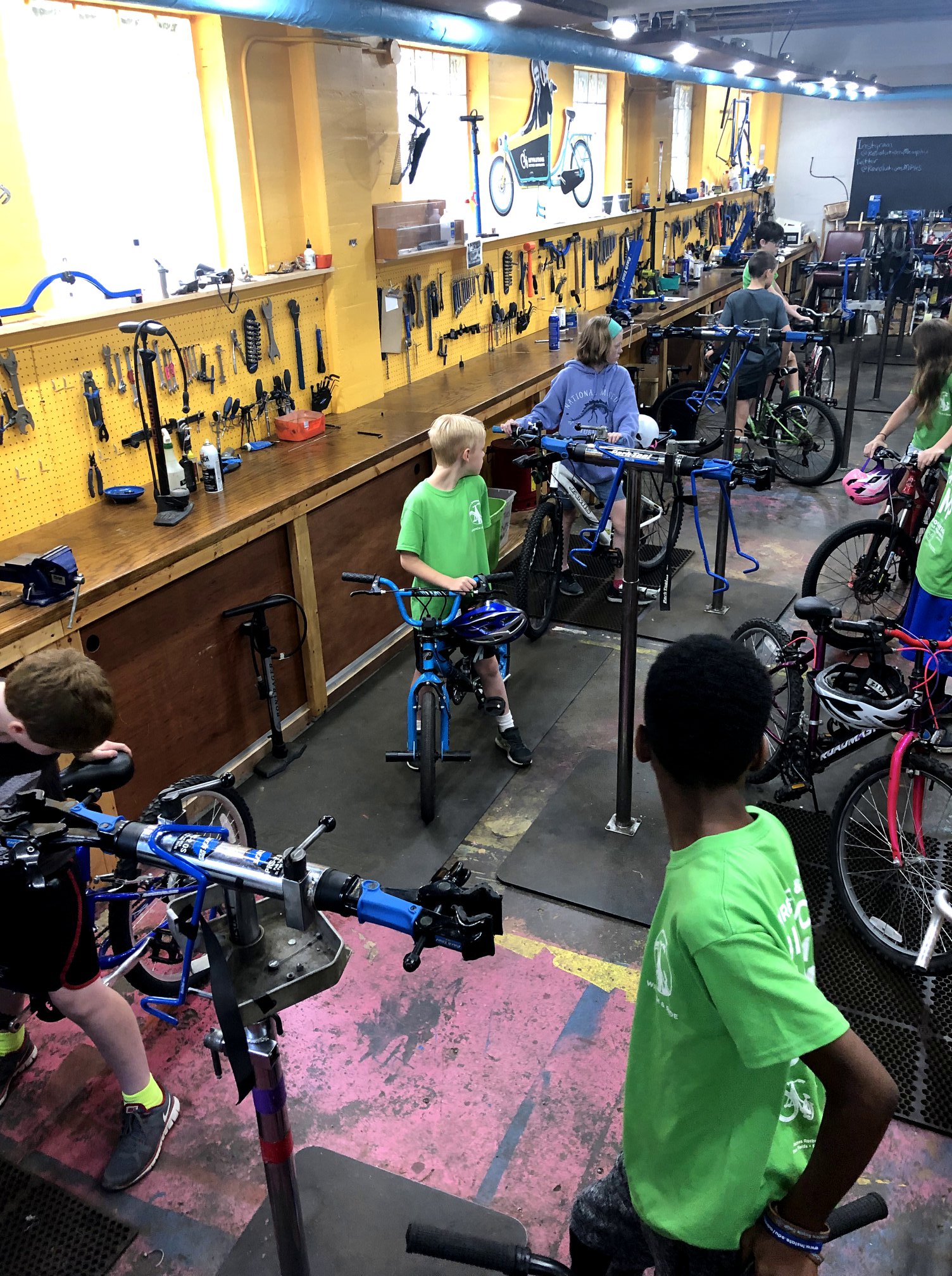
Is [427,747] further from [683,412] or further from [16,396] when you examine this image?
[683,412]

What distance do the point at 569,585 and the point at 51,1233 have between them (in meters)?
3.94

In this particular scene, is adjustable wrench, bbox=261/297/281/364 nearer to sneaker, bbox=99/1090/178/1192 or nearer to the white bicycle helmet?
the white bicycle helmet

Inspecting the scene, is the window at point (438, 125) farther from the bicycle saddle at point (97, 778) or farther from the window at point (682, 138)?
the window at point (682, 138)

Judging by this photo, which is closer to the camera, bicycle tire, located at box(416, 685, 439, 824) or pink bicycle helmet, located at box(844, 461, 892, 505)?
bicycle tire, located at box(416, 685, 439, 824)

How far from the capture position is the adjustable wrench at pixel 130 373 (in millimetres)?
3713

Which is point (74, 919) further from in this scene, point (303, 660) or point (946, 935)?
point (946, 935)

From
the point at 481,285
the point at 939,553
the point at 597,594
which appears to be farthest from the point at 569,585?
the point at 481,285

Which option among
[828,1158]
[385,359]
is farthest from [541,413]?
[828,1158]

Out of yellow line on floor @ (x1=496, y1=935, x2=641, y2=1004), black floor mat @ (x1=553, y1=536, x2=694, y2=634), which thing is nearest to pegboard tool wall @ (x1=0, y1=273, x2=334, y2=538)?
black floor mat @ (x1=553, y1=536, x2=694, y2=634)

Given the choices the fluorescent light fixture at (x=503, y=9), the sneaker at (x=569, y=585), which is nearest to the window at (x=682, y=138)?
the fluorescent light fixture at (x=503, y=9)

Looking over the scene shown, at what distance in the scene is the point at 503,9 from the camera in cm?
465

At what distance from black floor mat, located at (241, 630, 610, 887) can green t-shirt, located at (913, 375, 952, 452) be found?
5.72ft

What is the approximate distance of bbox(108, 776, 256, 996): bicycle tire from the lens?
2225mm

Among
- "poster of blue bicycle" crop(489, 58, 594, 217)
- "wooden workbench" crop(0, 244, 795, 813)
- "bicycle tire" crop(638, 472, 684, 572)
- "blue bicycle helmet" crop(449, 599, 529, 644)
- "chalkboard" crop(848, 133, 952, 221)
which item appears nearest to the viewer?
"wooden workbench" crop(0, 244, 795, 813)
